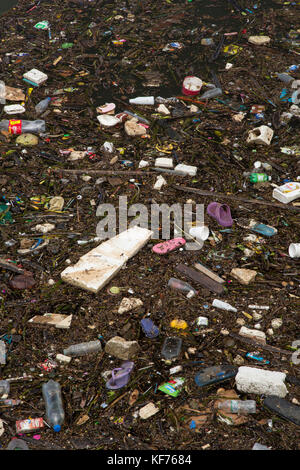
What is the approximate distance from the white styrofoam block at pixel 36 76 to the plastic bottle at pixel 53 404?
4.28 metres

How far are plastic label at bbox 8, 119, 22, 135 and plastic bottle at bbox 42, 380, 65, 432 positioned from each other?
3.17m

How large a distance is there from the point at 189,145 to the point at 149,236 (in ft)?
5.11

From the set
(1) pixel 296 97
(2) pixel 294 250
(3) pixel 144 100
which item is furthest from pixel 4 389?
(1) pixel 296 97

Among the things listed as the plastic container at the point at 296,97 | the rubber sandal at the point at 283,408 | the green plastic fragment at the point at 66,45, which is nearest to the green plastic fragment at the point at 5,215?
the rubber sandal at the point at 283,408

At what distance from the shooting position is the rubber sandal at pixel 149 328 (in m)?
3.18

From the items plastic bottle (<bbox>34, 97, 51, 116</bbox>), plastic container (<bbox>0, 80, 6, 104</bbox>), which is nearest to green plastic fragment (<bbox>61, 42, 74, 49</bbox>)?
plastic container (<bbox>0, 80, 6, 104</bbox>)

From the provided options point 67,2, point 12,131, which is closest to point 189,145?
point 12,131

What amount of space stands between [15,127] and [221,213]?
2613 millimetres

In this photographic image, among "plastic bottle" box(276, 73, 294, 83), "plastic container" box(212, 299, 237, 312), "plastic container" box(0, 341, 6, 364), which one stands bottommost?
"plastic container" box(0, 341, 6, 364)

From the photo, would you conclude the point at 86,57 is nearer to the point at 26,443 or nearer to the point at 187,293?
the point at 187,293

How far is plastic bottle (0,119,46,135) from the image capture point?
200 inches

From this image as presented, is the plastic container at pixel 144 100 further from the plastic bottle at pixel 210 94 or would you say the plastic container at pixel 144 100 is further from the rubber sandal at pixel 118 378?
the rubber sandal at pixel 118 378

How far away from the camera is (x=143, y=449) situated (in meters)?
2.59

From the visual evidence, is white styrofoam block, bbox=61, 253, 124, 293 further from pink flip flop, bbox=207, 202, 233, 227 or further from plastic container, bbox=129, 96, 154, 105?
plastic container, bbox=129, 96, 154, 105
